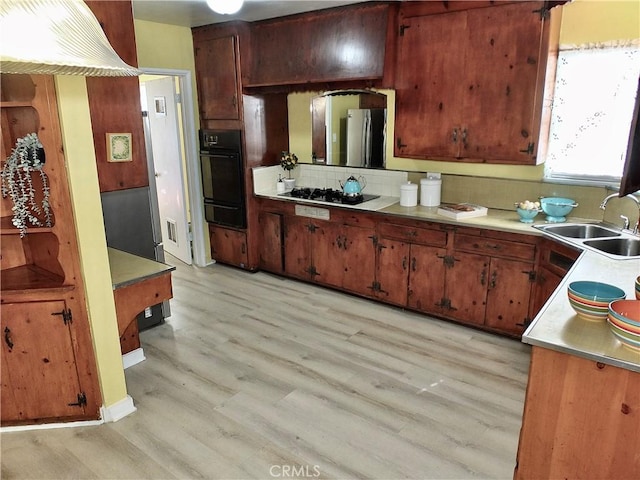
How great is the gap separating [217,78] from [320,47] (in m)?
1.24

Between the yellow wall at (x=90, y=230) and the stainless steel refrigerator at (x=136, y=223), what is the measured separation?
3.34ft

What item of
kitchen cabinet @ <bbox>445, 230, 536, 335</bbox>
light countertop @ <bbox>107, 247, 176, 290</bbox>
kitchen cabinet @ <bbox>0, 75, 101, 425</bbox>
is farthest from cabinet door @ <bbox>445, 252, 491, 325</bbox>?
kitchen cabinet @ <bbox>0, 75, 101, 425</bbox>

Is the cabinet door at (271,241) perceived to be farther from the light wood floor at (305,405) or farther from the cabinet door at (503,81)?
the cabinet door at (503,81)

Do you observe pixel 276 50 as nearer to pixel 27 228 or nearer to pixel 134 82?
pixel 134 82

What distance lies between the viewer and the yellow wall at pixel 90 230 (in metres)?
2.17

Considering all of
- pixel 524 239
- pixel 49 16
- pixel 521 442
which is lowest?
pixel 521 442

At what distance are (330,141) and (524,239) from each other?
2.23 meters

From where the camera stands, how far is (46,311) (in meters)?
2.38

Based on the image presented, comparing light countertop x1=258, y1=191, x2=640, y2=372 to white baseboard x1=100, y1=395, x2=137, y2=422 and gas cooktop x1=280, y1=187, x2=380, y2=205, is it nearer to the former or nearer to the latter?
gas cooktop x1=280, y1=187, x2=380, y2=205

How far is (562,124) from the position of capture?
352 cm

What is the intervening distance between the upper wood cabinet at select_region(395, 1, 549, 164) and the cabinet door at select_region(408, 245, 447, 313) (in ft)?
2.58

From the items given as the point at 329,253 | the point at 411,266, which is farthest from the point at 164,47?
the point at 411,266

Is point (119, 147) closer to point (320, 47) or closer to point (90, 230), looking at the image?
point (90, 230)

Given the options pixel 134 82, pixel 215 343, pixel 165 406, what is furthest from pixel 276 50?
pixel 165 406
